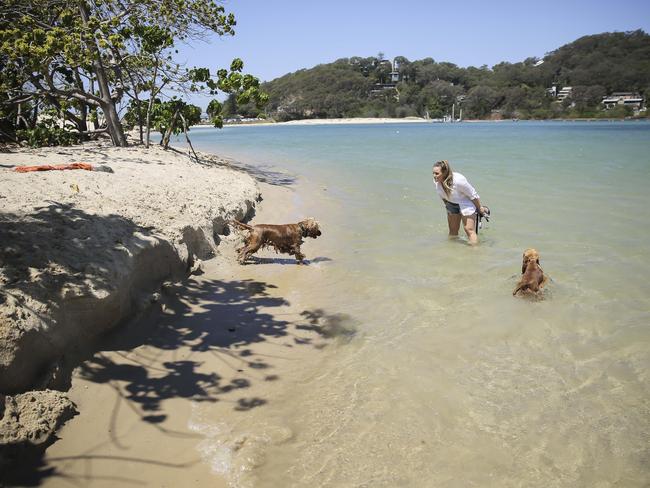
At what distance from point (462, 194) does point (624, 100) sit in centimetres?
14188

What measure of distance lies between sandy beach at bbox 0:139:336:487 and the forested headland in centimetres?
12655

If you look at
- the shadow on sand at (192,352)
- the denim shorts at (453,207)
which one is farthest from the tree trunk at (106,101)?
the denim shorts at (453,207)

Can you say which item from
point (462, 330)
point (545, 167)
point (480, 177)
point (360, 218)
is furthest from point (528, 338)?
point (545, 167)

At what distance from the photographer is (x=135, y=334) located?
4.41 meters

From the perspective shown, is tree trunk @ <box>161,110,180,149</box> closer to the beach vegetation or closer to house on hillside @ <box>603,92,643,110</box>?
the beach vegetation

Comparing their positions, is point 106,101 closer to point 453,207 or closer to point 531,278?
point 453,207

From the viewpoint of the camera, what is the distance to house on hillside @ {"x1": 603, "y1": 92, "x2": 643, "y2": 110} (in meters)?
118

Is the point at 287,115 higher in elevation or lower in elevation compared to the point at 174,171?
higher

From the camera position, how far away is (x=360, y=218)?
1045 cm

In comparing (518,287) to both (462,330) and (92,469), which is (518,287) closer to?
(462,330)

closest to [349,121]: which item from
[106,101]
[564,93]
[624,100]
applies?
[564,93]

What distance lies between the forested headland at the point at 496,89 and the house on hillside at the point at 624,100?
902 millimetres

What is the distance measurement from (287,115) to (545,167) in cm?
14501

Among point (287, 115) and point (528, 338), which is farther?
point (287, 115)
